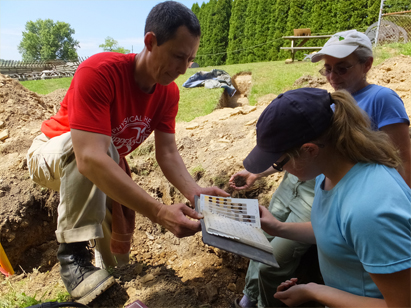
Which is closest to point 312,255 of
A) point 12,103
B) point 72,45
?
point 12,103

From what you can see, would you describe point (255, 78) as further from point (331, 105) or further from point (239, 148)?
point (331, 105)

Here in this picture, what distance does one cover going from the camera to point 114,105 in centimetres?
195

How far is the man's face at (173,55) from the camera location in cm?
175

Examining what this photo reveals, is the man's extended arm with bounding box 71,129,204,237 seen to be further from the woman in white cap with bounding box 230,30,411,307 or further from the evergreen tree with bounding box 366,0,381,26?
the evergreen tree with bounding box 366,0,381,26

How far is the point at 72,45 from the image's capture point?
128 ft

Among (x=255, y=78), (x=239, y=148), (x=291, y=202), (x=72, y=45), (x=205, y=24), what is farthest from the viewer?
(x=72, y=45)

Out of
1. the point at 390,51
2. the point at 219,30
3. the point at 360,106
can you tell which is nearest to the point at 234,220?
the point at 360,106

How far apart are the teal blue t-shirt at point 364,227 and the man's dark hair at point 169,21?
1.27 meters

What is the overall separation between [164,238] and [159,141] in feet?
5.23

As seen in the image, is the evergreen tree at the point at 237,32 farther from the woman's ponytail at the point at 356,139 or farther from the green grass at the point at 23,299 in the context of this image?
the woman's ponytail at the point at 356,139

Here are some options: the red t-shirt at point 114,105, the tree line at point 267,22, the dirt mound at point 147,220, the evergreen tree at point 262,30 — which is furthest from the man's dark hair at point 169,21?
the evergreen tree at point 262,30

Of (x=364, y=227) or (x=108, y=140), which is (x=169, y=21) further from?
(x=364, y=227)

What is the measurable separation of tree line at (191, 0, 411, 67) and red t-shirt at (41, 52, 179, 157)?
11.4 m

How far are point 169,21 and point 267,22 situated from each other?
578 inches
